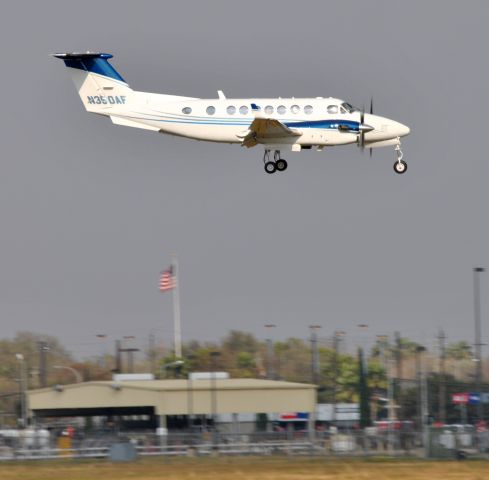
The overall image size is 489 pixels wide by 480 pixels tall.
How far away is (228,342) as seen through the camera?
151125 millimetres

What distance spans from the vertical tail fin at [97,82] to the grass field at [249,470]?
19.8 meters

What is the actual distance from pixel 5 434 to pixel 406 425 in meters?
26.7

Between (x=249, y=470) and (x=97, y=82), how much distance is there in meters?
24.9

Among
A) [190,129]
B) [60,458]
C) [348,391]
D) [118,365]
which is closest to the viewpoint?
[60,458]

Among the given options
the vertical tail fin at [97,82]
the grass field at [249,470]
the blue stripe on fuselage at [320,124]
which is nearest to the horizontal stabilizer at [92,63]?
the vertical tail fin at [97,82]

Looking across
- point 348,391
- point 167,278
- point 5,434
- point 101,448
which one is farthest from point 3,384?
point 101,448

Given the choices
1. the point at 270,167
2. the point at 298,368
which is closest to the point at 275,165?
the point at 270,167

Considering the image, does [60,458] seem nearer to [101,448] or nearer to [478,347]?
[101,448]

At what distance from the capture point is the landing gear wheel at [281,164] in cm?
6153

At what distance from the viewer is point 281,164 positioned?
6159cm

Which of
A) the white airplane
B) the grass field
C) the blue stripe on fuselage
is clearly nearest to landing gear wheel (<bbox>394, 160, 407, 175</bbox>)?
the white airplane

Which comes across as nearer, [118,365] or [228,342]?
[118,365]

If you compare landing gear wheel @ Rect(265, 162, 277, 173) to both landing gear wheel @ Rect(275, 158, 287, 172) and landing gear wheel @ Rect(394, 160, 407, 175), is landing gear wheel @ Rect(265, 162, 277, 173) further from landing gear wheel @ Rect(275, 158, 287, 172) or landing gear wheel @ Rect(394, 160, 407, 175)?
landing gear wheel @ Rect(394, 160, 407, 175)

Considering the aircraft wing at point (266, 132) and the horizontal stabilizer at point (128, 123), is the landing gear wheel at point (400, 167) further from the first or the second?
the horizontal stabilizer at point (128, 123)
